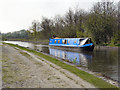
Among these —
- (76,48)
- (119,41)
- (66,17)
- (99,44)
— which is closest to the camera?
(76,48)

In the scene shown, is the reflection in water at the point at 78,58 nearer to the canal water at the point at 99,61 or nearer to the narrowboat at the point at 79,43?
the canal water at the point at 99,61

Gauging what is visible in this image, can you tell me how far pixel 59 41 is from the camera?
34938 millimetres

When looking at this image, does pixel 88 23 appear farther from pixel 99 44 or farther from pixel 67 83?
pixel 67 83

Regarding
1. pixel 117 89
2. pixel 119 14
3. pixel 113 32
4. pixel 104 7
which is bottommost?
pixel 117 89

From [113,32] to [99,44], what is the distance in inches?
177

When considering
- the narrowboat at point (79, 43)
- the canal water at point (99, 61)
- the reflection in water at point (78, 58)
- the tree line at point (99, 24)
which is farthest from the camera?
the tree line at point (99, 24)

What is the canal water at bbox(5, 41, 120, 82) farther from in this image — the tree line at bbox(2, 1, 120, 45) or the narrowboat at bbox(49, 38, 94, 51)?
the tree line at bbox(2, 1, 120, 45)

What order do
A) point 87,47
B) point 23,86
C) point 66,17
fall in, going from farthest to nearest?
point 66,17, point 87,47, point 23,86

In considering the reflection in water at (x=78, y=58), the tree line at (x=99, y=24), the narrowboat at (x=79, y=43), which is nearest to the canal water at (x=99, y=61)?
the reflection in water at (x=78, y=58)

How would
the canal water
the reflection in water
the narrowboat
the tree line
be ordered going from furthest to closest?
the tree line
the narrowboat
the reflection in water
the canal water

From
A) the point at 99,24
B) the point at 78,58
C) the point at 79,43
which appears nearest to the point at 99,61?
the point at 78,58

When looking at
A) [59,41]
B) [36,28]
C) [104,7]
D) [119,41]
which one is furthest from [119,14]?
[36,28]

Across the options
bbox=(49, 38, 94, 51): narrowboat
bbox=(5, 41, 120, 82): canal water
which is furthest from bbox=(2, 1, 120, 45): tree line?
bbox=(5, 41, 120, 82): canal water

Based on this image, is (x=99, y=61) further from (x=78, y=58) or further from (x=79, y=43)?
(x=79, y=43)
